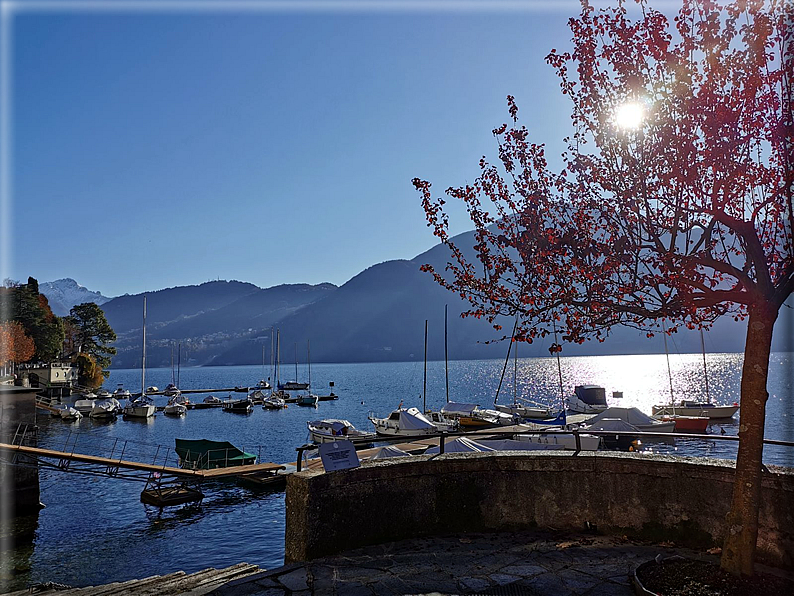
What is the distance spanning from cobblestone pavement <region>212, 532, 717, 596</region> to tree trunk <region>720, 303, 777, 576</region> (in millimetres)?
907

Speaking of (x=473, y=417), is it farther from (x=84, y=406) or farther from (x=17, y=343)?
(x=17, y=343)

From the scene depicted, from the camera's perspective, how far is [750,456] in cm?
583

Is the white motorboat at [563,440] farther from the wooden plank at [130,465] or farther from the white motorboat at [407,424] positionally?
the white motorboat at [407,424]

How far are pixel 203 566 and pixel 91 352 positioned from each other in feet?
361

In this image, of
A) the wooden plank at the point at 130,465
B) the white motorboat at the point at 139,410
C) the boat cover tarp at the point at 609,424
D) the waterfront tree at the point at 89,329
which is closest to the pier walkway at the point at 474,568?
the wooden plank at the point at 130,465

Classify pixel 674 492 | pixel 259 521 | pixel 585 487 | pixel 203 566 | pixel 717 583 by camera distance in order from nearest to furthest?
pixel 717 583
pixel 674 492
pixel 585 487
pixel 203 566
pixel 259 521

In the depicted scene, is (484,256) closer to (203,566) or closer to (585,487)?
(585,487)

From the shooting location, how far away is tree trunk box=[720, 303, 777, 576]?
577 centimetres

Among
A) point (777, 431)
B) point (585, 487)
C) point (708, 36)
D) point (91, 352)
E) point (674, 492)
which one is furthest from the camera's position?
point (91, 352)

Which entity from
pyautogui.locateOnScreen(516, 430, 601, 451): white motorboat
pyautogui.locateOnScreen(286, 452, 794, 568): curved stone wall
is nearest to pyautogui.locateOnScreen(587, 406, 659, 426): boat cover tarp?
pyautogui.locateOnScreen(516, 430, 601, 451): white motorboat

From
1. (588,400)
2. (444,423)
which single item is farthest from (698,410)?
(444,423)

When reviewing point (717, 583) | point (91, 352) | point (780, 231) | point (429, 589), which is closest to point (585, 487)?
point (717, 583)

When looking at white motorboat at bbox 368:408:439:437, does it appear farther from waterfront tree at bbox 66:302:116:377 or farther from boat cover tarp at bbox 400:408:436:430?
waterfront tree at bbox 66:302:116:377

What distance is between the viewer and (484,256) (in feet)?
24.6
